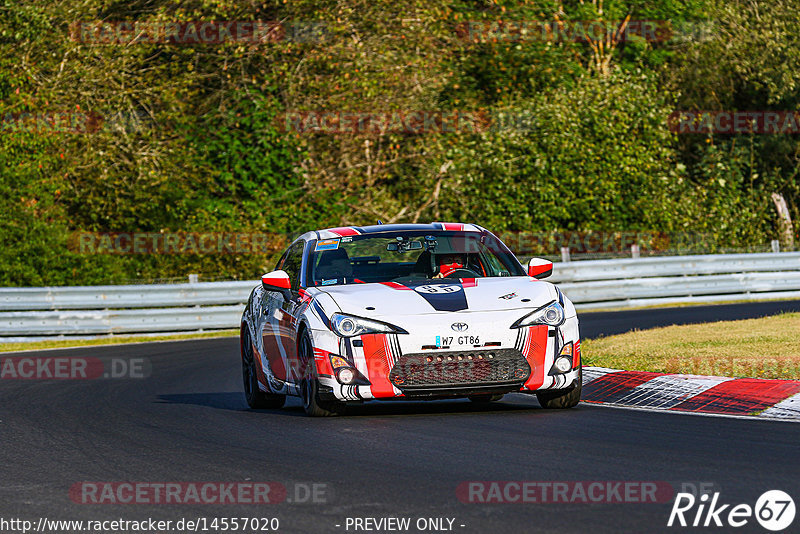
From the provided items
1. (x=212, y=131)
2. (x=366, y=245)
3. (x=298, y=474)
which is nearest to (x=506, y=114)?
(x=212, y=131)

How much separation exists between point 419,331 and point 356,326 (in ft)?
1.53

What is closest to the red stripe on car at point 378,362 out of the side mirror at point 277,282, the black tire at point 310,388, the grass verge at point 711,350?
the black tire at point 310,388

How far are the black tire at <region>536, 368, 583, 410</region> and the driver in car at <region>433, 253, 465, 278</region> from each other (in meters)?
1.31

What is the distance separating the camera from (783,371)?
416 inches

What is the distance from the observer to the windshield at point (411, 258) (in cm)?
1034

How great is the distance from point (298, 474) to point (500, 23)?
28.4 metres

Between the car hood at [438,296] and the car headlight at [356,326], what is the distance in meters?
0.06

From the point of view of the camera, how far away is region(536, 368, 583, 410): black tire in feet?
31.9

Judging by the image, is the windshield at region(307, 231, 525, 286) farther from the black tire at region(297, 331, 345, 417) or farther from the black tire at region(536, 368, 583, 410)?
the black tire at region(536, 368, 583, 410)

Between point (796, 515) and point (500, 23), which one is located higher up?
point (500, 23)

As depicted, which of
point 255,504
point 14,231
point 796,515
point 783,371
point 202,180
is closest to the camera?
point 796,515

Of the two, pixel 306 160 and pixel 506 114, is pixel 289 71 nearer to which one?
pixel 306 160

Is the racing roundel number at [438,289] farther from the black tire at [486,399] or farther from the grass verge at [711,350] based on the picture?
the grass verge at [711,350]

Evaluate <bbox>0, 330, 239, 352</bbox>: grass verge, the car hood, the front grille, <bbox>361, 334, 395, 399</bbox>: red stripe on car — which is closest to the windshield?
the car hood
